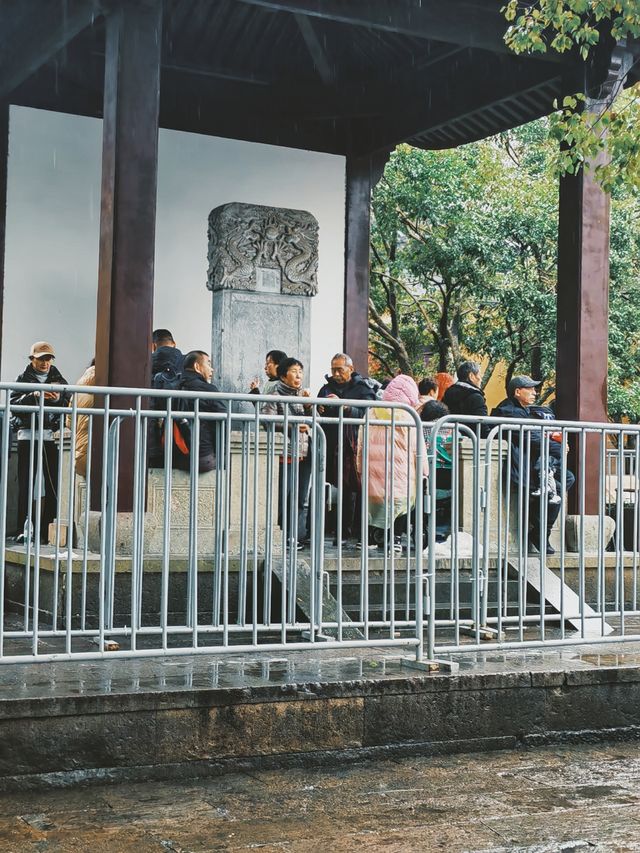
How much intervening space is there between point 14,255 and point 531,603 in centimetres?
702

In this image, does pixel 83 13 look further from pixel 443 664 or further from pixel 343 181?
pixel 443 664

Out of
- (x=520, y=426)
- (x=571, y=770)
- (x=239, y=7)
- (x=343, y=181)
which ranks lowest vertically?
(x=571, y=770)

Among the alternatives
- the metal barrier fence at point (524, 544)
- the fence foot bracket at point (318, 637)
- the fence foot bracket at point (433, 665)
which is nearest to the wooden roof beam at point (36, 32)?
the metal barrier fence at point (524, 544)

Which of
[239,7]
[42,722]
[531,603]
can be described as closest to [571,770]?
[42,722]

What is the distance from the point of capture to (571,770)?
5.88 meters

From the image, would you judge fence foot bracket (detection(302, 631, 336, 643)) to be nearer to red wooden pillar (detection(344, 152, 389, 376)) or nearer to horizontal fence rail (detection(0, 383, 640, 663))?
horizontal fence rail (detection(0, 383, 640, 663))

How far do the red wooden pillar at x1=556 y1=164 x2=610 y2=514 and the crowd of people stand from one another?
94 centimetres

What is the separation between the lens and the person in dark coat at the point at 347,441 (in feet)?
30.8

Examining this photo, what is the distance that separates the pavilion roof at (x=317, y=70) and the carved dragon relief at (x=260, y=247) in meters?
1.08

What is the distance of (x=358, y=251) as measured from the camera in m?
14.7

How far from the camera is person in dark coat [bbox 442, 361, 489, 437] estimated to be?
10.7 meters

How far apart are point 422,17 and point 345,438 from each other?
4.13 m

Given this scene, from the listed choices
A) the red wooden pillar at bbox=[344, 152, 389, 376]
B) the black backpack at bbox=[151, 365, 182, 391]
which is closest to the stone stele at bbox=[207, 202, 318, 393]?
the red wooden pillar at bbox=[344, 152, 389, 376]

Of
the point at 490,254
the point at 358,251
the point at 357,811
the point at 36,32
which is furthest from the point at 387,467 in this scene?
the point at 490,254
